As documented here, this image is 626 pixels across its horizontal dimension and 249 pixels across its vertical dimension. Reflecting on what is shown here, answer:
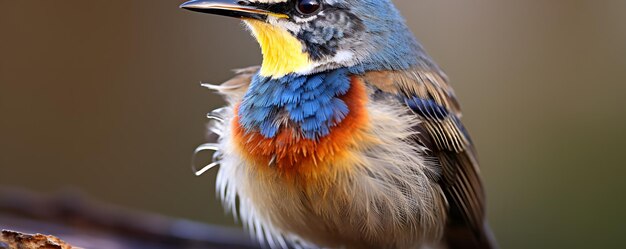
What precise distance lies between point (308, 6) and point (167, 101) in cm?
420

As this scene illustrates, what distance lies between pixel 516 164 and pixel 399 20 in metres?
3.79

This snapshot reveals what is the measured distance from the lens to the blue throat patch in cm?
371

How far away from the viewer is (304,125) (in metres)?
3.72

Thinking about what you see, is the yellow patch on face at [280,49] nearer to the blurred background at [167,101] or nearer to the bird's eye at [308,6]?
the bird's eye at [308,6]

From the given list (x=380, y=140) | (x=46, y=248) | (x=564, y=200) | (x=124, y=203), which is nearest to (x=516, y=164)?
(x=564, y=200)

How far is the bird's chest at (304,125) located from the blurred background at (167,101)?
385 centimetres

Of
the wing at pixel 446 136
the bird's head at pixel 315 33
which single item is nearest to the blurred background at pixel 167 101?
the wing at pixel 446 136

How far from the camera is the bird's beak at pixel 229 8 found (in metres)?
3.76

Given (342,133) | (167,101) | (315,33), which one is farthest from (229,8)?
(167,101)

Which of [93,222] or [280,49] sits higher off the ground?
[280,49]

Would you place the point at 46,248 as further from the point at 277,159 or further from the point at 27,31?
the point at 27,31

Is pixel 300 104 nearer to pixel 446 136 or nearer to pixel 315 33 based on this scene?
pixel 315 33

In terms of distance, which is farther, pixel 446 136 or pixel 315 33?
pixel 446 136

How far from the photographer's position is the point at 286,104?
150 inches
